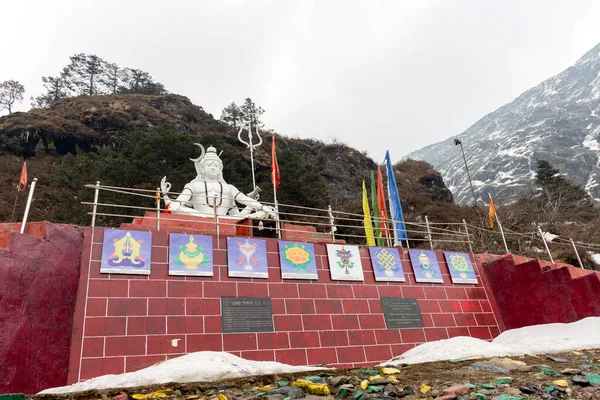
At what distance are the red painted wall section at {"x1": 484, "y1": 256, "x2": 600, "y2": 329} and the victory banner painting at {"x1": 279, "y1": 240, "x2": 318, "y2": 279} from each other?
13.2 ft

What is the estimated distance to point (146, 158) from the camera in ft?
60.1

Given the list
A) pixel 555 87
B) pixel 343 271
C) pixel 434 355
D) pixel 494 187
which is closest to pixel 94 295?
pixel 343 271

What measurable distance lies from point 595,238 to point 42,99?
41.8 m

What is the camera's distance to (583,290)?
7262 millimetres

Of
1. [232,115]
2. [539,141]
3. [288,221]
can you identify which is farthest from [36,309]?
[539,141]

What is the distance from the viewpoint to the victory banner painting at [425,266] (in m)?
7.58

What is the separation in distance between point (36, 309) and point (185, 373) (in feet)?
6.55

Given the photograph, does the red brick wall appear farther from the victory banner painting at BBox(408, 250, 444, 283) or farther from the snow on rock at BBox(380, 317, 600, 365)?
the snow on rock at BBox(380, 317, 600, 365)

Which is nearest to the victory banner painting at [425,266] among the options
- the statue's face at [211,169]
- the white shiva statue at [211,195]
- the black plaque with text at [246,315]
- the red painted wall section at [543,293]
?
the red painted wall section at [543,293]

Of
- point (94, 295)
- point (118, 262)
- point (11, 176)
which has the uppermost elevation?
point (11, 176)

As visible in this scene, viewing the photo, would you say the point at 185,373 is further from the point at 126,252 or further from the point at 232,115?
the point at 232,115

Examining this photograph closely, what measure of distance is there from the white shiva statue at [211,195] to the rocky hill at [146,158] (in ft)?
25.4

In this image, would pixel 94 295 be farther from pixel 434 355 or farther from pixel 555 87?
pixel 555 87

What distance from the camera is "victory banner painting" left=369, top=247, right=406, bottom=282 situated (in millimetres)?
7215
